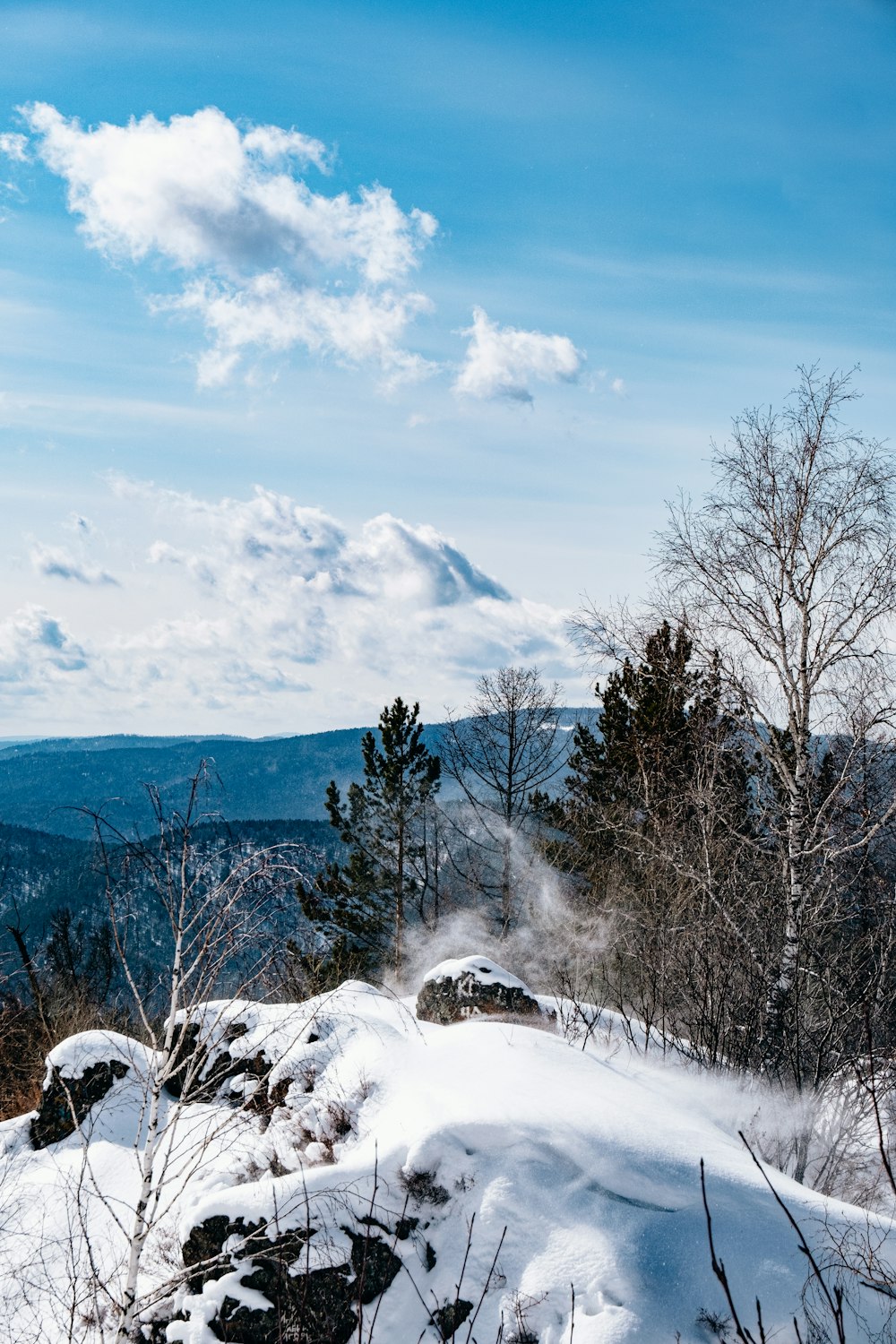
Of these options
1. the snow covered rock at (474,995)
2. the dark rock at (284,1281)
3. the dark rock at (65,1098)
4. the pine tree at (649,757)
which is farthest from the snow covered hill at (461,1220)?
the pine tree at (649,757)

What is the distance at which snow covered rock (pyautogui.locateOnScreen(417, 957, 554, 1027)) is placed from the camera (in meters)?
10.9

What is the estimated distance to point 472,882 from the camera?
2278cm

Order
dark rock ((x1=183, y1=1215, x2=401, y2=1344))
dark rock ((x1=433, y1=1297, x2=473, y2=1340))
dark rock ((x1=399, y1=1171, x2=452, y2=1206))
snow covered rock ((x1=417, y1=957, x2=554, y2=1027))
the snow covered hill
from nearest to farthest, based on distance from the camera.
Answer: the snow covered hill → dark rock ((x1=433, y1=1297, x2=473, y2=1340)) → dark rock ((x1=183, y1=1215, x2=401, y2=1344)) → dark rock ((x1=399, y1=1171, x2=452, y2=1206)) → snow covered rock ((x1=417, y1=957, x2=554, y2=1027))

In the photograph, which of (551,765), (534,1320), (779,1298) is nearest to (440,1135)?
(534,1320)

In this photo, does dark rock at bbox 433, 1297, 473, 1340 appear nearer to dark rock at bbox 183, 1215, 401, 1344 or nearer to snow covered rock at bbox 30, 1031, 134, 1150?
dark rock at bbox 183, 1215, 401, 1344

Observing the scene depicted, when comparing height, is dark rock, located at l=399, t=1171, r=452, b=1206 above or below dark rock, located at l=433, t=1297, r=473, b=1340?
above

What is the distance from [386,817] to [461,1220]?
18.3m

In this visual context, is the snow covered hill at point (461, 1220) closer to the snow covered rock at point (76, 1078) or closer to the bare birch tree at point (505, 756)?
the snow covered rock at point (76, 1078)

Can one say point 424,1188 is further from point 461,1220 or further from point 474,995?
point 474,995

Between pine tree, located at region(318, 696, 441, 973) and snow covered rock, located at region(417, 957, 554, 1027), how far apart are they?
42.0 feet

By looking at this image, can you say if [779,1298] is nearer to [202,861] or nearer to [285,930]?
[285,930]

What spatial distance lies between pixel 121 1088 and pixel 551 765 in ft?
50.6

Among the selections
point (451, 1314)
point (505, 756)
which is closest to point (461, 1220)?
point (451, 1314)

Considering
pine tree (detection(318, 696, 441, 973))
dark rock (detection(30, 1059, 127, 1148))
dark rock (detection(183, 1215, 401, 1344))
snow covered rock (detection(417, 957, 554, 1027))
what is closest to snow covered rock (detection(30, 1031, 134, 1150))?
dark rock (detection(30, 1059, 127, 1148))
